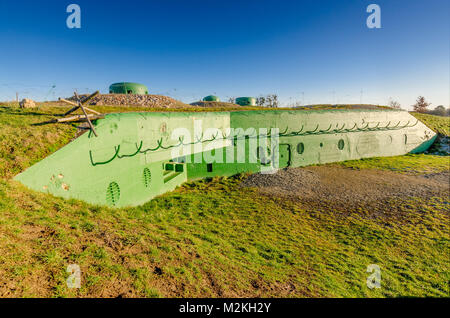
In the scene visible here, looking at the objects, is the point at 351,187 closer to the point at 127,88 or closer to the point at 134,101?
the point at 134,101

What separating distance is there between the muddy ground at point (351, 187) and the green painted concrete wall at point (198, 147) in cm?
293

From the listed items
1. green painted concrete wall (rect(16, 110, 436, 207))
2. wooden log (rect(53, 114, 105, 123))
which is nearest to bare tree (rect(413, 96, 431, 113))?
green painted concrete wall (rect(16, 110, 436, 207))

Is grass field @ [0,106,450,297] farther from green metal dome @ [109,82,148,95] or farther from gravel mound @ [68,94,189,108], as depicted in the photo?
green metal dome @ [109,82,148,95]

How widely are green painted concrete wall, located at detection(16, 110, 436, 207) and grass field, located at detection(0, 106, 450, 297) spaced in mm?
1109

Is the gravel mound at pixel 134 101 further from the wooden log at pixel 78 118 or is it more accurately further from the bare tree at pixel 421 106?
the bare tree at pixel 421 106

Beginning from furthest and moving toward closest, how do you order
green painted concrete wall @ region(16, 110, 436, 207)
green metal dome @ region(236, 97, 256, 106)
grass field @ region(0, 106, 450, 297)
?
1. green metal dome @ region(236, 97, 256, 106)
2. green painted concrete wall @ region(16, 110, 436, 207)
3. grass field @ region(0, 106, 450, 297)

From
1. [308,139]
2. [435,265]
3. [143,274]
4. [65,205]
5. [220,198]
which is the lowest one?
[435,265]

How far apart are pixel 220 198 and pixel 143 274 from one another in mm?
10668

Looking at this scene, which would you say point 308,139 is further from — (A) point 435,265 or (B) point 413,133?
(B) point 413,133

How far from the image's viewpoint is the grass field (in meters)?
5.20

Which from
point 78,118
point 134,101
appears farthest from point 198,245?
point 134,101
